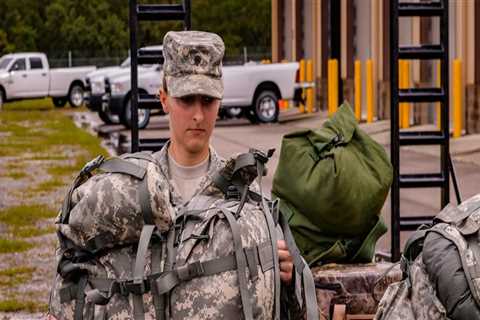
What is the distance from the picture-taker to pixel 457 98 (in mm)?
22922

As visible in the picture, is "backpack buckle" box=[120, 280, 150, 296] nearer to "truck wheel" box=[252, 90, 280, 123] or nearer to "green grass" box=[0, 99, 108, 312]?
"green grass" box=[0, 99, 108, 312]

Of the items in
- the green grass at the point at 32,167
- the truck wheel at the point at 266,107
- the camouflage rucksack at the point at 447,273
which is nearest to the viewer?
the camouflage rucksack at the point at 447,273

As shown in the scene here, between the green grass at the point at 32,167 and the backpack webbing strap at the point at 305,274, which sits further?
the green grass at the point at 32,167

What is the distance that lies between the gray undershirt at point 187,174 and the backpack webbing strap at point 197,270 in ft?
1.88

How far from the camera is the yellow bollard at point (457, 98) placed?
2255cm

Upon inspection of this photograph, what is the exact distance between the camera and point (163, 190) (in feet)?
12.5

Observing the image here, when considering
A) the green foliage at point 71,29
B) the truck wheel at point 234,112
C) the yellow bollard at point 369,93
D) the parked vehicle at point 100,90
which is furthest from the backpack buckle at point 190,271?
the green foliage at point 71,29

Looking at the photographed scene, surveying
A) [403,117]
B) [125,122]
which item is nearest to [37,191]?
[403,117]

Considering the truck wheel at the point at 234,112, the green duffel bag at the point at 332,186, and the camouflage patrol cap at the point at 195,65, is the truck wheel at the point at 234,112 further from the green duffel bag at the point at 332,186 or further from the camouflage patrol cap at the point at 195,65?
the camouflage patrol cap at the point at 195,65

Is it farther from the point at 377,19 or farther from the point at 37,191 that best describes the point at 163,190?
the point at 377,19

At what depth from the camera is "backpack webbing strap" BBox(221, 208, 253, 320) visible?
3.67m

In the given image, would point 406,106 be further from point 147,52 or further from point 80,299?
point 80,299

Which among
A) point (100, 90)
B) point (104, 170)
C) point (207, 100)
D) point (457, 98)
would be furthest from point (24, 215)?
point (100, 90)

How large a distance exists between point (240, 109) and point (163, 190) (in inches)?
1218
